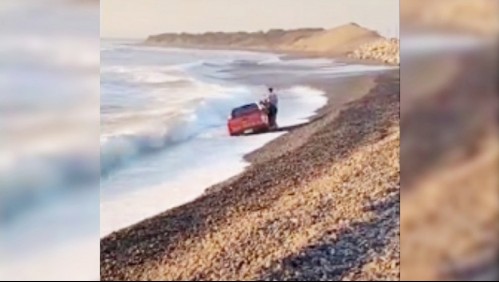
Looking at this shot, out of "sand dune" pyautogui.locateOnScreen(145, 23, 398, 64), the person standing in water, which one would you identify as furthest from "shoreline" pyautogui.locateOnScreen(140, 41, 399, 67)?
the person standing in water

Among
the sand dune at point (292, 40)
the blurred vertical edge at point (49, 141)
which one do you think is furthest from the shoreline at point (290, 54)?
the blurred vertical edge at point (49, 141)

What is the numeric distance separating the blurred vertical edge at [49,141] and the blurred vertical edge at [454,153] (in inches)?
39.2

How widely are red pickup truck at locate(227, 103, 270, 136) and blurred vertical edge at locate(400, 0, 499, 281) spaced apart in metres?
0.47

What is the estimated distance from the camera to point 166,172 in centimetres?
192

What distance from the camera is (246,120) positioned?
1965 millimetres

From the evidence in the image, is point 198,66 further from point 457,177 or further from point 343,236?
point 457,177

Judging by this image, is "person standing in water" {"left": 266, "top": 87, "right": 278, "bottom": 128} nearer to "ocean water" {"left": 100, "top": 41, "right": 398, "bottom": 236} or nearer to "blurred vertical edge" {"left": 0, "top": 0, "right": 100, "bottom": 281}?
"ocean water" {"left": 100, "top": 41, "right": 398, "bottom": 236}

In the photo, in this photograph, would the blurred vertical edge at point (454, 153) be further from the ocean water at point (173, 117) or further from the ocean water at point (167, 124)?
the ocean water at point (167, 124)

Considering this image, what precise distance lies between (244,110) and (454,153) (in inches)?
25.8

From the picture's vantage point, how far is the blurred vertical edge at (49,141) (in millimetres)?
1896

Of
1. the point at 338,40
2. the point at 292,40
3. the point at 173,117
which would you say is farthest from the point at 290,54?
the point at 173,117

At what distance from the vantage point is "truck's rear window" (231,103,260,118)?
196 centimetres

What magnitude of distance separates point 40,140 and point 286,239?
2.71ft

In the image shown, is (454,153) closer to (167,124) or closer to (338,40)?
(338,40)
